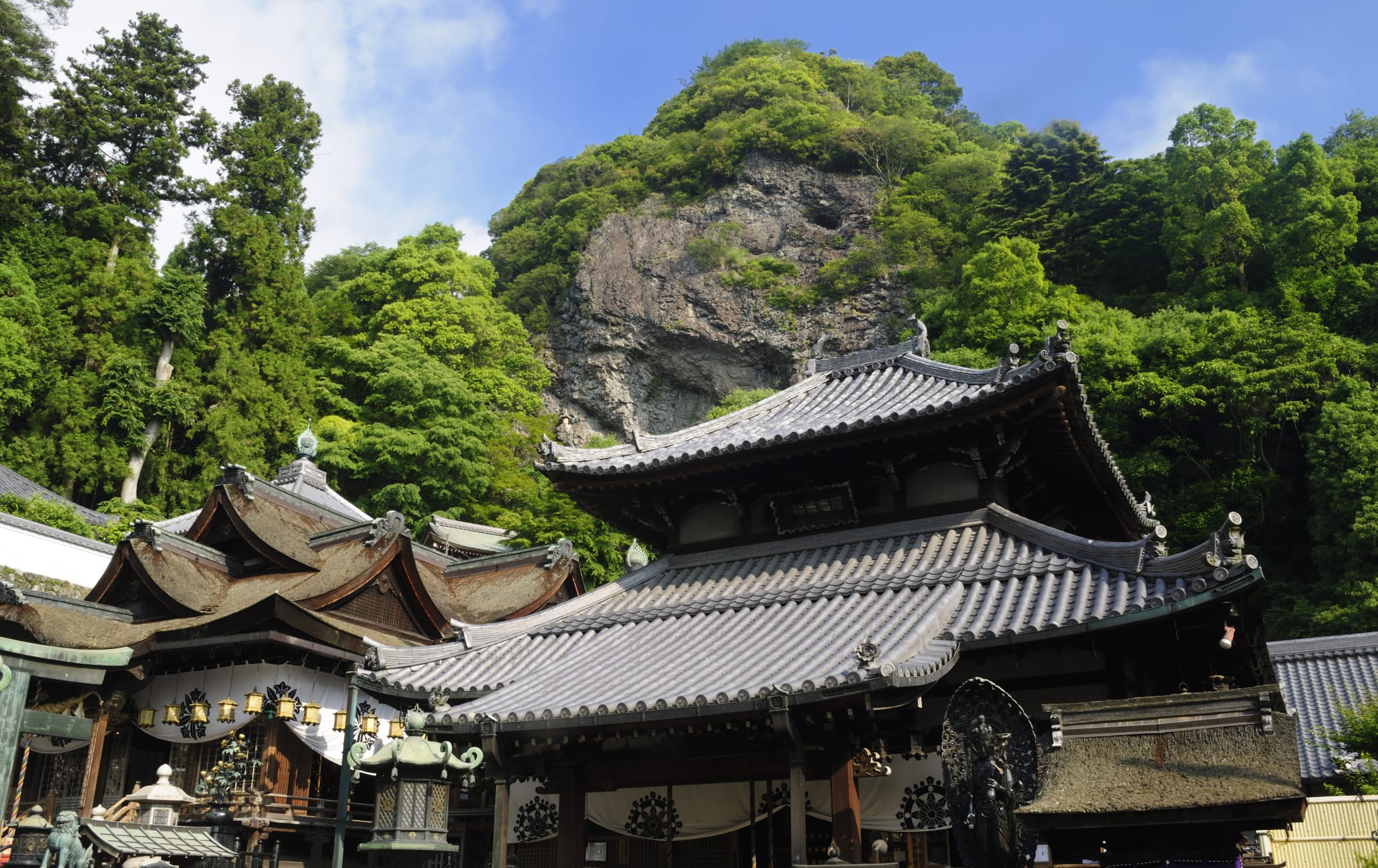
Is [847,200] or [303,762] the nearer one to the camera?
[303,762]

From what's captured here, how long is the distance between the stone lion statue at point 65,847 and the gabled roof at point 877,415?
712 cm

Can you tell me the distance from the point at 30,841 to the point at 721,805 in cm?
746

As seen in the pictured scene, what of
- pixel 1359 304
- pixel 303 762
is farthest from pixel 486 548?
pixel 1359 304

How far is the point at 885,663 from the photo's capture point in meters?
9.63

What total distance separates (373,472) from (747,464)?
3258 centimetres

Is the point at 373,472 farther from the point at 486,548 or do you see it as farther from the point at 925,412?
the point at 925,412

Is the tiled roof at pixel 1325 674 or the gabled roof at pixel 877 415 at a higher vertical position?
the gabled roof at pixel 877 415

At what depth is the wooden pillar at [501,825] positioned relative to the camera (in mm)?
11625

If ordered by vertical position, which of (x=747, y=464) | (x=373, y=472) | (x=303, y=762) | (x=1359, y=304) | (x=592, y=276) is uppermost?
(x=592, y=276)

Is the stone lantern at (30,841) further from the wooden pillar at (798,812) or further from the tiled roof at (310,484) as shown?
the tiled roof at (310,484)

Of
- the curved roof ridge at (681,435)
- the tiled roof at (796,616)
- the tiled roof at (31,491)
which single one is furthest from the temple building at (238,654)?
the tiled roof at (31,491)

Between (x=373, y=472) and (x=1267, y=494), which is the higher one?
(x=373, y=472)

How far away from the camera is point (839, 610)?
1241 centimetres

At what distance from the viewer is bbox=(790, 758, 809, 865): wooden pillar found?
996 cm
